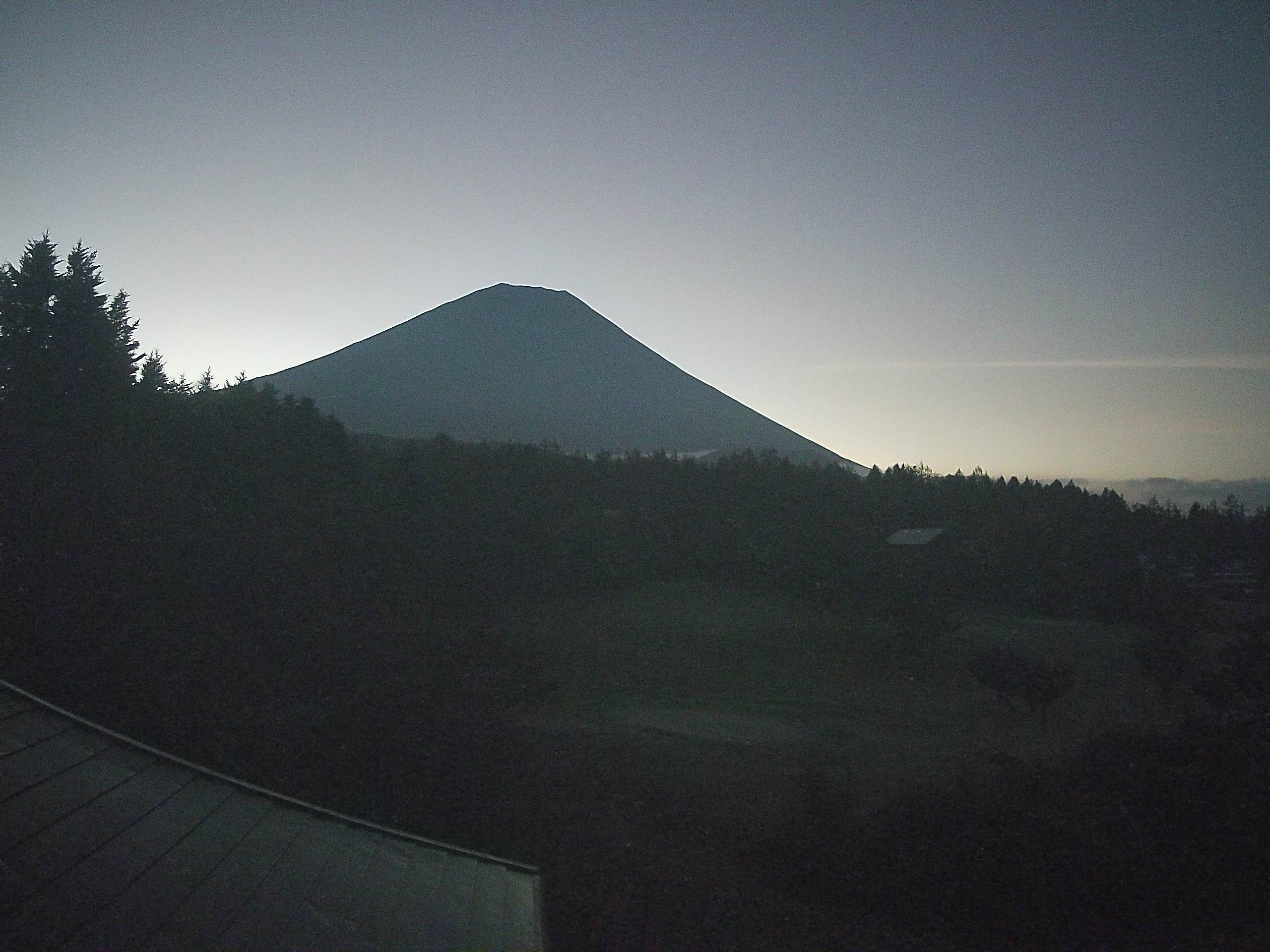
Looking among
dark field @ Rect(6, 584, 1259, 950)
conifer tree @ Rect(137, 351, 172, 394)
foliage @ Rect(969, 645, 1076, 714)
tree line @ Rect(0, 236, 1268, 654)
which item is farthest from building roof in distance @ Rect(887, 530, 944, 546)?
conifer tree @ Rect(137, 351, 172, 394)

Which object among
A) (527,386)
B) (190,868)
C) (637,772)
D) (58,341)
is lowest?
(637,772)

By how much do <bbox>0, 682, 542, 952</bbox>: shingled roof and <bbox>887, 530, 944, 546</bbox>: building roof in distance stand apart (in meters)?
23.6

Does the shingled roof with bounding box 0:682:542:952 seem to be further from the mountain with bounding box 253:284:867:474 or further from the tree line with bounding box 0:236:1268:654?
the mountain with bounding box 253:284:867:474

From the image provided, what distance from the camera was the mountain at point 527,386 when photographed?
64500mm

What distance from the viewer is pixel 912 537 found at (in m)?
27.4

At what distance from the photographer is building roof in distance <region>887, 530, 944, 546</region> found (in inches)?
1038

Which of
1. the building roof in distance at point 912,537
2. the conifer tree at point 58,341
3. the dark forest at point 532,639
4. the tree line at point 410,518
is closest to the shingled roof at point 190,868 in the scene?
the dark forest at point 532,639

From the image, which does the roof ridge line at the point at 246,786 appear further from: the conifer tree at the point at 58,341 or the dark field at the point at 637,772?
the conifer tree at the point at 58,341

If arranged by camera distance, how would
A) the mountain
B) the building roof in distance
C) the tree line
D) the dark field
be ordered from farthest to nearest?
the mountain
the building roof in distance
the tree line
the dark field

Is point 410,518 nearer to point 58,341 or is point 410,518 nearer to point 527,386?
point 58,341

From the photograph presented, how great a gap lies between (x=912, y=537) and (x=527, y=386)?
56.9 metres

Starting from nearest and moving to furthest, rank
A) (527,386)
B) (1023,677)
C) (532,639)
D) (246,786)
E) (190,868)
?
(190,868) < (246,786) < (1023,677) < (532,639) < (527,386)

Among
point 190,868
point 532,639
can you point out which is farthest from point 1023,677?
point 190,868

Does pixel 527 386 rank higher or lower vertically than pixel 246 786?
higher
